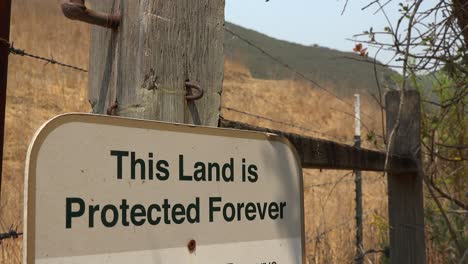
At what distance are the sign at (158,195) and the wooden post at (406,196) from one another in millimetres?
1256

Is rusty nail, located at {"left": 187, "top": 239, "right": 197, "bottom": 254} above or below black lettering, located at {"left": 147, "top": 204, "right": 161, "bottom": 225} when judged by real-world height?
below

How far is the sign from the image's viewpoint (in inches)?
36.5

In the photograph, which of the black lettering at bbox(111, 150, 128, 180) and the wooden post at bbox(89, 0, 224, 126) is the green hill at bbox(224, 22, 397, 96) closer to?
the wooden post at bbox(89, 0, 224, 126)

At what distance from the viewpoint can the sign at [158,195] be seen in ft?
3.04

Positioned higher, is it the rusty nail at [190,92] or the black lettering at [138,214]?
the rusty nail at [190,92]

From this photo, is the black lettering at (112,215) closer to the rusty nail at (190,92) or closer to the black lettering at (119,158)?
the black lettering at (119,158)

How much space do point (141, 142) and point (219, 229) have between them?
254 mm

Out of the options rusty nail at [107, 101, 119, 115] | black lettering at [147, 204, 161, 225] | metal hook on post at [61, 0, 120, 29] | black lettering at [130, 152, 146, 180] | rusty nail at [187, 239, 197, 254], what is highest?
metal hook on post at [61, 0, 120, 29]

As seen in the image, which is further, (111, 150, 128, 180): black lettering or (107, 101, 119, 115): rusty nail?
(107, 101, 119, 115): rusty nail

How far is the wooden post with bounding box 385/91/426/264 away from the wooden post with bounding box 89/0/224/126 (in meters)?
1.35

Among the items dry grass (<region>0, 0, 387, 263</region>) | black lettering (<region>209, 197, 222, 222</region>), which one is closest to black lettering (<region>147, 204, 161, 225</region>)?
black lettering (<region>209, 197, 222, 222</region>)

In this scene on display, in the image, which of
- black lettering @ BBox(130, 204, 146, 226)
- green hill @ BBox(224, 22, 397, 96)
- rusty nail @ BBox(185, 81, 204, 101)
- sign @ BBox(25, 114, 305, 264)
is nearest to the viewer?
sign @ BBox(25, 114, 305, 264)

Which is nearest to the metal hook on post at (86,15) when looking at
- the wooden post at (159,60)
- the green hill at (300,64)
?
the wooden post at (159,60)

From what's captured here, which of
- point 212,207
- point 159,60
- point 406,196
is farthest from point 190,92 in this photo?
point 406,196
